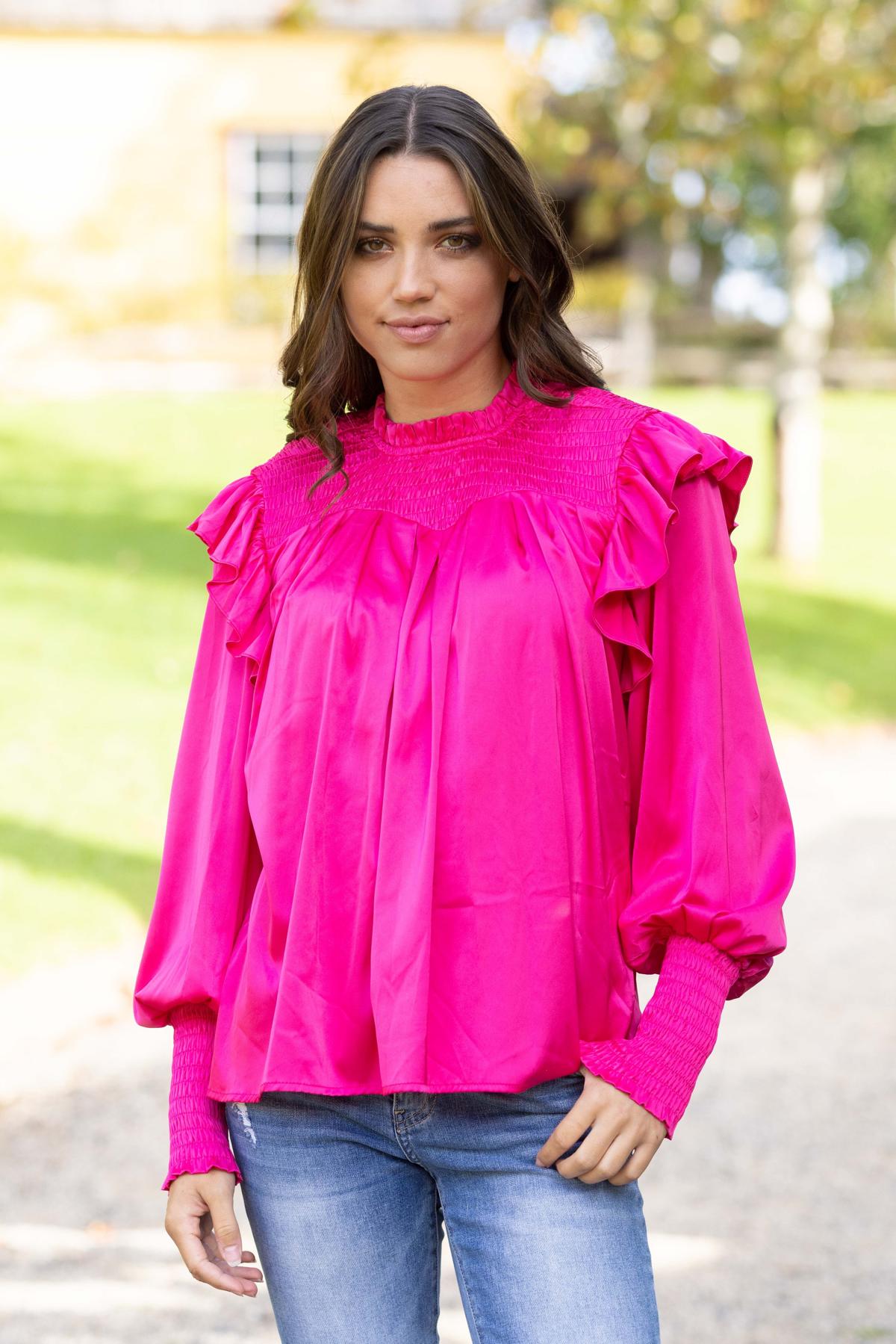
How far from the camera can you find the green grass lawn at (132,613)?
6828mm

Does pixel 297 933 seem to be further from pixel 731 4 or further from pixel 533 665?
pixel 731 4

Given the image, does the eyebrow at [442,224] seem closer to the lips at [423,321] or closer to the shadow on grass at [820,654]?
the lips at [423,321]

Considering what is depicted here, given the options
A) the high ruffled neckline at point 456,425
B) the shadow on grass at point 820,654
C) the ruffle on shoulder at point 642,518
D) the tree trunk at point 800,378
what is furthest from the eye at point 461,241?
the tree trunk at point 800,378

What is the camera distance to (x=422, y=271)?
2080 mm

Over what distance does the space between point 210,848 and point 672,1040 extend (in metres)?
0.64

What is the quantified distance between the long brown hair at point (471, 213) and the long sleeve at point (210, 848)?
0.16 m

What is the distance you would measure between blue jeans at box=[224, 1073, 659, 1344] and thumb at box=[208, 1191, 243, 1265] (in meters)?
0.03

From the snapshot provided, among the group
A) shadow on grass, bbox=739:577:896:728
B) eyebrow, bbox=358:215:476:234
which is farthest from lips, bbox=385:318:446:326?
shadow on grass, bbox=739:577:896:728

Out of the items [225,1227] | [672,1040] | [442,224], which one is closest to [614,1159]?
[672,1040]

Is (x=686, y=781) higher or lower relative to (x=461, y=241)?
lower

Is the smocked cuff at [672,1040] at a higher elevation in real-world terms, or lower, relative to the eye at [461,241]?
lower

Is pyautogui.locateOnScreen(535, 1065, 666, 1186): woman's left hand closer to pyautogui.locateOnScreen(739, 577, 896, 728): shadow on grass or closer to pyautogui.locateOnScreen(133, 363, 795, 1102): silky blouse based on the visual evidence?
pyautogui.locateOnScreen(133, 363, 795, 1102): silky blouse

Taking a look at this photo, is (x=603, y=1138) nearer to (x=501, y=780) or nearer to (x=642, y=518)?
(x=501, y=780)

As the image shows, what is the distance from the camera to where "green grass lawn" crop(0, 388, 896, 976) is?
22.4 feet
